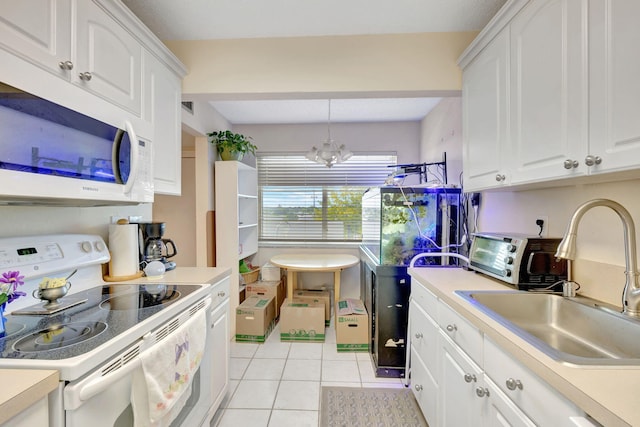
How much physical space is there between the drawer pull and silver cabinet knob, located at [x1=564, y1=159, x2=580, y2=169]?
79cm

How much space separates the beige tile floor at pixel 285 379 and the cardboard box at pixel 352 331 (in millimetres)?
67

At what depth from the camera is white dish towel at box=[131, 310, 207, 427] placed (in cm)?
92

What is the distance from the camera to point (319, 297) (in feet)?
10.2

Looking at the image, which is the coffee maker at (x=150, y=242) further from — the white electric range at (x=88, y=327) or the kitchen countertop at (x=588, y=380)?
the kitchen countertop at (x=588, y=380)

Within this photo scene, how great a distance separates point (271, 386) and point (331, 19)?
102 inches

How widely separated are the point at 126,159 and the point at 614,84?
1.88m

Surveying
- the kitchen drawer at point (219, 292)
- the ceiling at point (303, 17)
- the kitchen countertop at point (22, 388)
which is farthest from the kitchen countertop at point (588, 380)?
the ceiling at point (303, 17)

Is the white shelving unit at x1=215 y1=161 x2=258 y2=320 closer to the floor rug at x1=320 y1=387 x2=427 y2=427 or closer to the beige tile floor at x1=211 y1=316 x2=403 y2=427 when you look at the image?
the beige tile floor at x1=211 y1=316 x2=403 y2=427

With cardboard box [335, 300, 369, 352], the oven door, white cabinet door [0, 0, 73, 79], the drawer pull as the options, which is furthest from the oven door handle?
cardboard box [335, 300, 369, 352]

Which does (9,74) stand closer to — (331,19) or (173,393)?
(173,393)

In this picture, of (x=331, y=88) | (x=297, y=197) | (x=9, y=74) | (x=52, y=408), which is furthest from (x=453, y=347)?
(x=297, y=197)

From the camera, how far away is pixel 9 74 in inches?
33.5

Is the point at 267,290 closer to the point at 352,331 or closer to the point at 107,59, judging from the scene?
the point at 352,331

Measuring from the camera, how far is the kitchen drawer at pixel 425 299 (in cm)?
150
